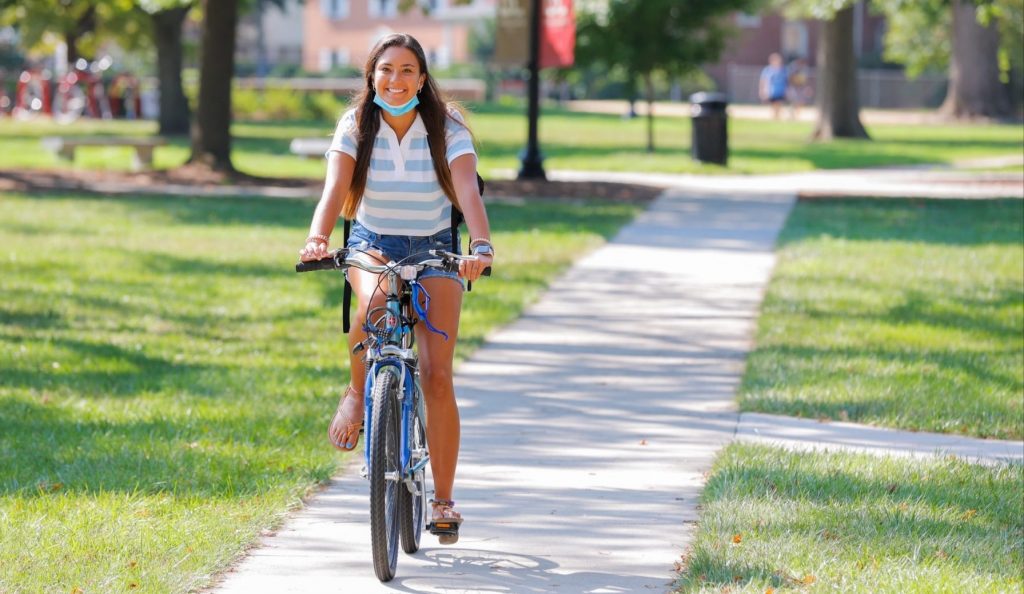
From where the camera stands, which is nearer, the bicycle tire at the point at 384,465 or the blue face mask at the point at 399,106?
the bicycle tire at the point at 384,465

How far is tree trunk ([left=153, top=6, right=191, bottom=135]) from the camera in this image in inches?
1364

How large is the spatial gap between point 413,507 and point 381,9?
3029 inches

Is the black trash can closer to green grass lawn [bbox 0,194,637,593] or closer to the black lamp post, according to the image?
the black lamp post

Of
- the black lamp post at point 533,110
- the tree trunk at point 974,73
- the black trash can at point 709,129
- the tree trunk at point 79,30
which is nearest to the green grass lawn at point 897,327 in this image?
the black lamp post at point 533,110

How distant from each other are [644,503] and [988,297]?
6079mm

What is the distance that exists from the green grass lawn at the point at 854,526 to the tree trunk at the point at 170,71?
2936cm

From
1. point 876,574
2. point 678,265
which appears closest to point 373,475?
point 876,574

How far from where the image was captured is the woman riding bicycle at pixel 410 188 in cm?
524

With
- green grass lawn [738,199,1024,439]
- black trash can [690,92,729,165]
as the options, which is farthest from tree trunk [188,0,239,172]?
green grass lawn [738,199,1024,439]

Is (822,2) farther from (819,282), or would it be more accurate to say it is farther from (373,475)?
(373,475)

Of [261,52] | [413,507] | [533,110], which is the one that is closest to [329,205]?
[413,507]

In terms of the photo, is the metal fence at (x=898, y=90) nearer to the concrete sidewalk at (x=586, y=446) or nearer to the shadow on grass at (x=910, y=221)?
the shadow on grass at (x=910, y=221)

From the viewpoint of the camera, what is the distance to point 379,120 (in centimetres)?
533

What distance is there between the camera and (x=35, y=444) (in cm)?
715
